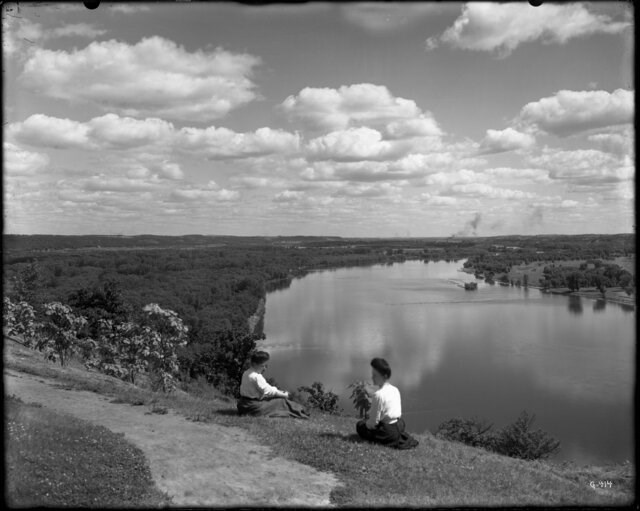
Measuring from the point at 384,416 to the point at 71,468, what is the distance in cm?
394

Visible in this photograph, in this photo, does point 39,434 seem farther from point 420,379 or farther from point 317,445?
point 420,379

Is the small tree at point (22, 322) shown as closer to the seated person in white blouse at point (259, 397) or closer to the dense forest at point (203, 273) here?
the dense forest at point (203, 273)

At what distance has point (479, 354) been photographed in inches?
1838

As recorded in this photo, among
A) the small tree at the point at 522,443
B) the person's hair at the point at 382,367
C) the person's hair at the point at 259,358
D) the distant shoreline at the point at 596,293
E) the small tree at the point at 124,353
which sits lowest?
the small tree at the point at 522,443

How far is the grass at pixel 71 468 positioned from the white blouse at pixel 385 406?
3021mm

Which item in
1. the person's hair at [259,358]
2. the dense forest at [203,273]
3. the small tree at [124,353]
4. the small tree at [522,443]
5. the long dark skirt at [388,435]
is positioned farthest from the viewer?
the dense forest at [203,273]

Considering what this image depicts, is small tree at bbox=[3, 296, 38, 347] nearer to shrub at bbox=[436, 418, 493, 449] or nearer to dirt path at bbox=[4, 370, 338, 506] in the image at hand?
dirt path at bbox=[4, 370, 338, 506]

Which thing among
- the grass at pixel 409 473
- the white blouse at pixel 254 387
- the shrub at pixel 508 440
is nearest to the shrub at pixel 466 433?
the shrub at pixel 508 440

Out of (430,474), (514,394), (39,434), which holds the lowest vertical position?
(514,394)

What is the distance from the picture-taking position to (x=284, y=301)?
81.2m

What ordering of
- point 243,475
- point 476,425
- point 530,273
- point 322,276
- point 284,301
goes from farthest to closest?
1. point 322,276
2. point 530,273
3. point 284,301
4. point 476,425
5. point 243,475

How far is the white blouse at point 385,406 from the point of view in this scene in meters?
7.34

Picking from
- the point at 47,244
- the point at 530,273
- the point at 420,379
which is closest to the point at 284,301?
the point at 47,244

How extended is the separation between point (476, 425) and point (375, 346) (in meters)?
22.5
